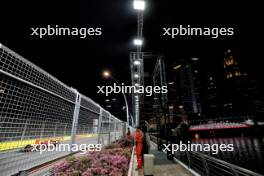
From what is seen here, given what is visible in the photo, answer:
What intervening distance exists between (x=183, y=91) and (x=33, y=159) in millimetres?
152115

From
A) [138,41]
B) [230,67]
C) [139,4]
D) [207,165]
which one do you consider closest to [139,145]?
[207,165]

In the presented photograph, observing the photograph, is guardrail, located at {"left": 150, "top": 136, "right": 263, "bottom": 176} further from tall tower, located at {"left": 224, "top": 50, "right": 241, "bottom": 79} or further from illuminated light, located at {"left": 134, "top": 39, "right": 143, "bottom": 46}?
tall tower, located at {"left": 224, "top": 50, "right": 241, "bottom": 79}

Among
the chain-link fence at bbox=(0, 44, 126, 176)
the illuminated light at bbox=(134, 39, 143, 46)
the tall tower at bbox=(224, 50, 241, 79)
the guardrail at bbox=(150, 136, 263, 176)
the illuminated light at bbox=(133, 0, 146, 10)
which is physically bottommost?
the guardrail at bbox=(150, 136, 263, 176)

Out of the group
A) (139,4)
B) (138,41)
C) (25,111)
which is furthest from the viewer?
(138,41)

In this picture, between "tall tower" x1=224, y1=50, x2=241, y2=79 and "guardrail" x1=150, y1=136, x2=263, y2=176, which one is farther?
"tall tower" x1=224, y1=50, x2=241, y2=79

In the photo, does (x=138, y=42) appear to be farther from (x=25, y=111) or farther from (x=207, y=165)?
(x=25, y=111)

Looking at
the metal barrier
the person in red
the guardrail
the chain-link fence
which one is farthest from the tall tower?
the chain-link fence

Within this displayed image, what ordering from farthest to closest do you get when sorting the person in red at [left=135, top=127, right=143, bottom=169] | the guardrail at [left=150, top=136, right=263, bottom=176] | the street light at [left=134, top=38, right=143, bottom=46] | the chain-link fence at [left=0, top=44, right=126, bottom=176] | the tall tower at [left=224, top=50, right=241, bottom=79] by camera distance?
the tall tower at [left=224, top=50, right=241, bottom=79] < the street light at [left=134, top=38, right=143, bottom=46] < the person in red at [left=135, top=127, right=143, bottom=169] < the guardrail at [left=150, top=136, right=263, bottom=176] < the chain-link fence at [left=0, top=44, right=126, bottom=176]

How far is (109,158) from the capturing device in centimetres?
439

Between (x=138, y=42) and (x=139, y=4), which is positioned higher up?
(x=138, y=42)

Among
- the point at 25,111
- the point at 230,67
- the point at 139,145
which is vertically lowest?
the point at 139,145

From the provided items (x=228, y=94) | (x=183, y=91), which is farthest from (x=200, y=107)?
(x=228, y=94)

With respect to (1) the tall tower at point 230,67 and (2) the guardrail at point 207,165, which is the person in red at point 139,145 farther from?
(1) the tall tower at point 230,67

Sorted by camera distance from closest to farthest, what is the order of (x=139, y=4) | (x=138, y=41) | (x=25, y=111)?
(x=25, y=111) < (x=139, y=4) < (x=138, y=41)
